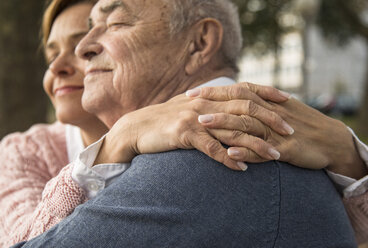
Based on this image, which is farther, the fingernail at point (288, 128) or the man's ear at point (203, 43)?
the man's ear at point (203, 43)

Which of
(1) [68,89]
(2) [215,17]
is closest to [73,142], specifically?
(1) [68,89]

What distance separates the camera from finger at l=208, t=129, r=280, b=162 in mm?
1355

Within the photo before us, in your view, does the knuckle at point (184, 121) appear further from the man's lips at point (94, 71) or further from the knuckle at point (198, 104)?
the man's lips at point (94, 71)

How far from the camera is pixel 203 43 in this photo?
197 cm

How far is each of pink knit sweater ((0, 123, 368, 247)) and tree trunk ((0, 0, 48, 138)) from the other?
187 centimetres

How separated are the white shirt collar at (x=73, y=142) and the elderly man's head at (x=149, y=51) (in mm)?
634

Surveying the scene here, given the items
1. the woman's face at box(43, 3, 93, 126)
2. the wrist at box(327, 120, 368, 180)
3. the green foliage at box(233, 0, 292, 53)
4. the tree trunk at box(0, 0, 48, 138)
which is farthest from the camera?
the green foliage at box(233, 0, 292, 53)

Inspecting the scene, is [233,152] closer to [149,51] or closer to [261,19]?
[149,51]

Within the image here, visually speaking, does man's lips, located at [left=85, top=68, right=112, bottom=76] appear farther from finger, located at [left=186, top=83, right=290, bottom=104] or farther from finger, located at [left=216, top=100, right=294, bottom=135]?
finger, located at [left=216, top=100, right=294, bottom=135]

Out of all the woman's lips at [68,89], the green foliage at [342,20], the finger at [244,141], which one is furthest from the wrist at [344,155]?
the green foliage at [342,20]

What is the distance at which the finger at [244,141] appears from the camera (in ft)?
4.45

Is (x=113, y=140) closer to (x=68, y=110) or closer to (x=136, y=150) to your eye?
(x=136, y=150)

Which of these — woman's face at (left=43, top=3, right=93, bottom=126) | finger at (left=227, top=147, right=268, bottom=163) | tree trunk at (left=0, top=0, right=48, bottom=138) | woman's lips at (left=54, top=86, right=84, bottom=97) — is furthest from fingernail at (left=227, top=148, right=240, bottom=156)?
tree trunk at (left=0, top=0, right=48, bottom=138)

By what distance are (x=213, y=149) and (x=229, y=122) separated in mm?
113
